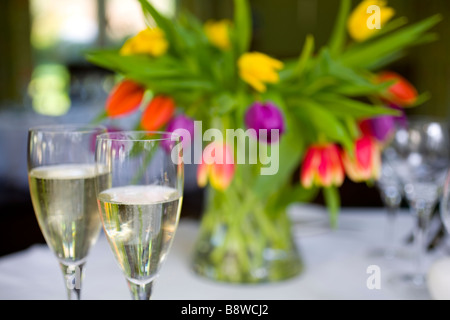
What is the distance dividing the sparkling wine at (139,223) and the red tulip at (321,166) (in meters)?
0.34

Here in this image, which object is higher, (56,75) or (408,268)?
(56,75)

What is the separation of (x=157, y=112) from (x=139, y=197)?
326 millimetres

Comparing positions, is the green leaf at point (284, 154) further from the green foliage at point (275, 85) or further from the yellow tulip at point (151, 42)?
the yellow tulip at point (151, 42)

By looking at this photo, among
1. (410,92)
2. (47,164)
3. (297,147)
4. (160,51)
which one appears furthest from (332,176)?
(47,164)

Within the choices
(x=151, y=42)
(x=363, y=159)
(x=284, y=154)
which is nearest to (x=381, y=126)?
(x=363, y=159)

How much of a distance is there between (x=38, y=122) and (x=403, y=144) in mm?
2830

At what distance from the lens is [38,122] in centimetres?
337

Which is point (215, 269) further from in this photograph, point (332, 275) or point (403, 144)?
point (403, 144)

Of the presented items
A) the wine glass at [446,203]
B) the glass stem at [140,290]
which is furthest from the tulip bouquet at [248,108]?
the glass stem at [140,290]

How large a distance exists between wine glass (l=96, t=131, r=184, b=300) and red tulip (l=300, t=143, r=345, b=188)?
342mm

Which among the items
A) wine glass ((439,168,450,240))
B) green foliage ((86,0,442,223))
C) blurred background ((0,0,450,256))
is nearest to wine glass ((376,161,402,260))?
green foliage ((86,0,442,223))

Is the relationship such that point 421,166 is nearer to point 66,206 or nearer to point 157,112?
point 157,112

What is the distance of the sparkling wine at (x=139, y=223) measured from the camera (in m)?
0.54

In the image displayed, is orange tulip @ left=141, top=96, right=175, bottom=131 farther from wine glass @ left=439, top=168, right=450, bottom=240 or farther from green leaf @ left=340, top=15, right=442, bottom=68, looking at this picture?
wine glass @ left=439, top=168, right=450, bottom=240
